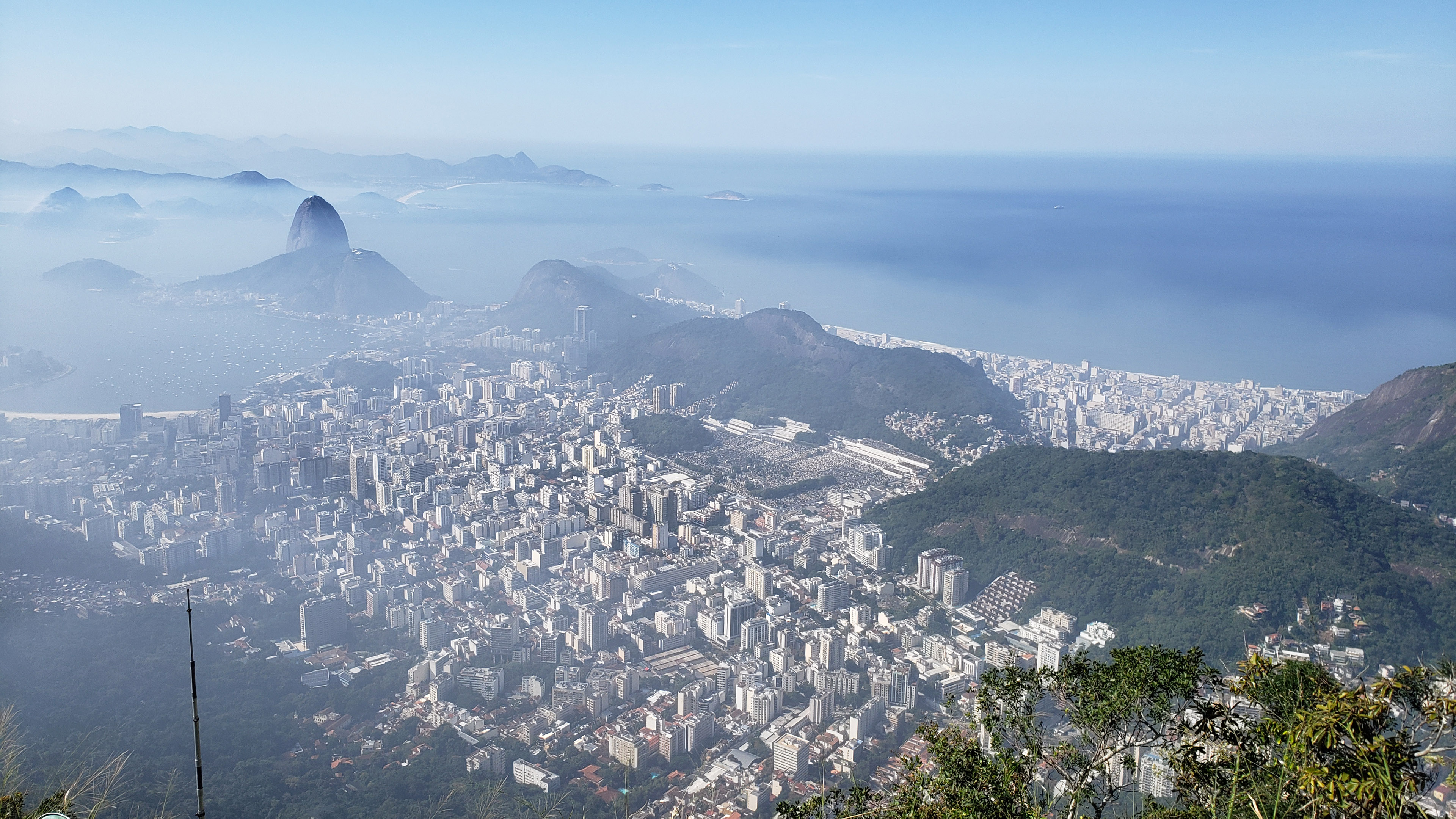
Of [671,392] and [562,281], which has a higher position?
[562,281]

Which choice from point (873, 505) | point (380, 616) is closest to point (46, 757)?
point (380, 616)

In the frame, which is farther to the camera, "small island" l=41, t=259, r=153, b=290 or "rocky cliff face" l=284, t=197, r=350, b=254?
"rocky cliff face" l=284, t=197, r=350, b=254

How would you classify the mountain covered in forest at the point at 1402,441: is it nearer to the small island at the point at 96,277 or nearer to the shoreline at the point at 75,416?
the shoreline at the point at 75,416

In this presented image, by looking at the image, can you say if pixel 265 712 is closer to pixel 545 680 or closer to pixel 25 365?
pixel 545 680

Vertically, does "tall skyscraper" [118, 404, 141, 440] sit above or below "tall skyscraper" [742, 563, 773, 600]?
above

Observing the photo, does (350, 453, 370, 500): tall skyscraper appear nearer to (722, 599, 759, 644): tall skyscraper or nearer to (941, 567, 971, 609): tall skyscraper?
(722, 599, 759, 644): tall skyscraper

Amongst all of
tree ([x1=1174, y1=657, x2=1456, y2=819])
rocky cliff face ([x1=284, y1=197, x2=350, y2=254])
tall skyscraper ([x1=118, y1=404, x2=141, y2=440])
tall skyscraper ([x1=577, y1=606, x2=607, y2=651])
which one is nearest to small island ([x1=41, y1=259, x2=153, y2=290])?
rocky cliff face ([x1=284, y1=197, x2=350, y2=254])
